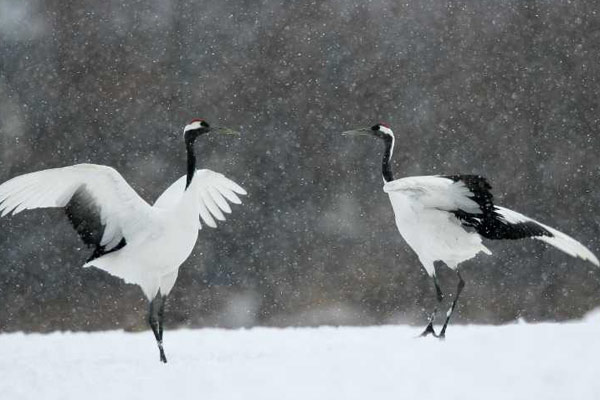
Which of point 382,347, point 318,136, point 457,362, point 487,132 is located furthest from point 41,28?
point 457,362

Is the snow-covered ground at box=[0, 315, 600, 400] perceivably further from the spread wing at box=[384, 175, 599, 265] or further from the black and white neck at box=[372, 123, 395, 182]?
the black and white neck at box=[372, 123, 395, 182]

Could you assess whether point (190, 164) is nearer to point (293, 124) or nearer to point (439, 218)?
point (439, 218)

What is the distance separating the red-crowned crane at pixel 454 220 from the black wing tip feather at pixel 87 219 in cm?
169

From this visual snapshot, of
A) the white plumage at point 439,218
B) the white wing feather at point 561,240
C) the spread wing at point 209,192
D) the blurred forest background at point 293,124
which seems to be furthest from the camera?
the blurred forest background at point 293,124

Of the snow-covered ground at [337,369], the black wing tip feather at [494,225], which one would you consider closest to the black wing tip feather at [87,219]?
the snow-covered ground at [337,369]

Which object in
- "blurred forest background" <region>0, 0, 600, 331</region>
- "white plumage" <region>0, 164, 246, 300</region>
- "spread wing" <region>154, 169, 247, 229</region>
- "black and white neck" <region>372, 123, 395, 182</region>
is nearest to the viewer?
"white plumage" <region>0, 164, 246, 300</region>

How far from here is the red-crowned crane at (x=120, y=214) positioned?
5.14 metres

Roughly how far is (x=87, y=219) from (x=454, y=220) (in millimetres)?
2232

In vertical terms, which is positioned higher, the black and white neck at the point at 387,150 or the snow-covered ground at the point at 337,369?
the black and white neck at the point at 387,150

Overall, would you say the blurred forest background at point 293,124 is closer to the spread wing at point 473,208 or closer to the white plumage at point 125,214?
the white plumage at point 125,214

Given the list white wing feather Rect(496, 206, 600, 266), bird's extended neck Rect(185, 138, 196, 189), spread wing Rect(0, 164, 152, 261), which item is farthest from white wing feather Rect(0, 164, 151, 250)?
white wing feather Rect(496, 206, 600, 266)

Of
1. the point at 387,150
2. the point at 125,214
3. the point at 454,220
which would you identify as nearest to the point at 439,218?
the point at 454,220

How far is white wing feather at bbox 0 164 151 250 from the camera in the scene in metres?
5.12

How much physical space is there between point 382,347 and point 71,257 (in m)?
4.67
